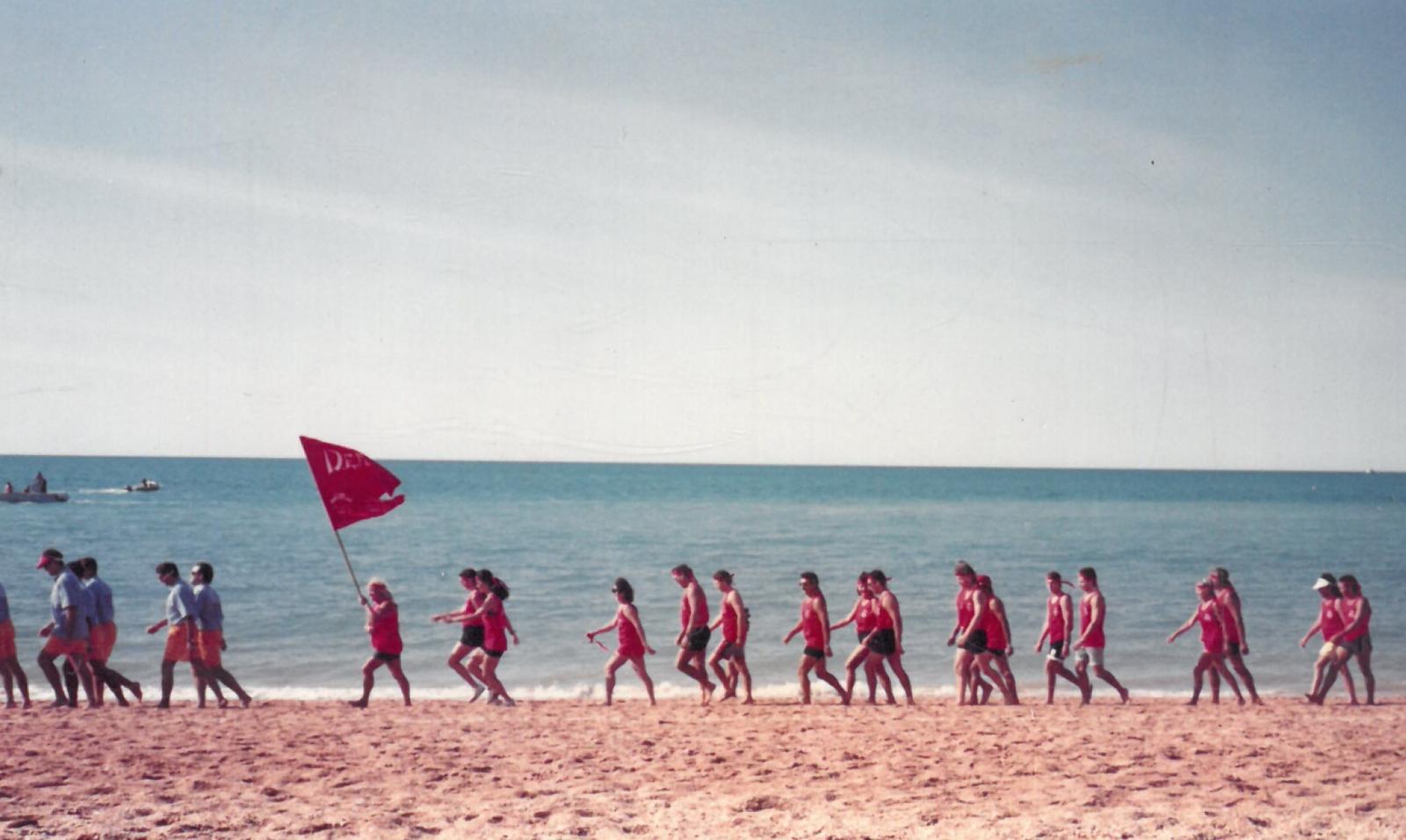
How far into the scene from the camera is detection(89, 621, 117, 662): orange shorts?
11.0 meters

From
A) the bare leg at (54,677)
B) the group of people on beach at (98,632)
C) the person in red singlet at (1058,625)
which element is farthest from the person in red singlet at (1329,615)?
the bare leg at (54,677)

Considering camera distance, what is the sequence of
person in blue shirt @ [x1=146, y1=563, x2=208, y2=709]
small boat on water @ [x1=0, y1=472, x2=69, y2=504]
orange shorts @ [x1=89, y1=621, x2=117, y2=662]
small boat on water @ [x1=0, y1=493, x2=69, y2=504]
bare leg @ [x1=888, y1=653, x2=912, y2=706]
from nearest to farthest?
person in blue shirt @ [x1=146, y1=563, x2=208, y2=709] < orange shorts @ [x1=89, y1=621, x2=117, y2=662] < bare leg @ [x1=888, y1=653, x2=912, y2=706] < small boat on water @ [x1=0, y1=472, x2=69, y2=504] < small boat on water @ [x1=0, y1=493, x2=69, y2=504]

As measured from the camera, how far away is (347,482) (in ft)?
34.0

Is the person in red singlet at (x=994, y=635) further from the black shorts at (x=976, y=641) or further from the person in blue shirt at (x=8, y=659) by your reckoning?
the person in blue shirt at (x=8, y=659)

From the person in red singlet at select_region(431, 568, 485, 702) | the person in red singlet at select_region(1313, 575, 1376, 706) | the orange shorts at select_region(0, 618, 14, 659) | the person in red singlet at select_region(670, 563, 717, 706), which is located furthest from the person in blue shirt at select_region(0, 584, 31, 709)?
the person in red singlet at select_region(1313, 575, 1376, 706)

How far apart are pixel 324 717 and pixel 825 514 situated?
52.6 metres

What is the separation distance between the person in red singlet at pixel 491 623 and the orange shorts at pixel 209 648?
2.55m

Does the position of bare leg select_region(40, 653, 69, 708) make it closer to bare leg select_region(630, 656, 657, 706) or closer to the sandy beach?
the sandy beach

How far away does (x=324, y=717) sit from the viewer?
10.6 meters

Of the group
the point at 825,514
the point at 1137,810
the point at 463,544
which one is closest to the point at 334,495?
the point at 1137,810

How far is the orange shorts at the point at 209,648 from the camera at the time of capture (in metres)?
10.7

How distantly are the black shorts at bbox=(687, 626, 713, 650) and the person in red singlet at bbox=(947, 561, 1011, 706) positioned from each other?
2699 mm

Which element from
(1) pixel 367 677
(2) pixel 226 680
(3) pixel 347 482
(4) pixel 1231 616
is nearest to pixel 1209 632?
(4) pixel 1231 616

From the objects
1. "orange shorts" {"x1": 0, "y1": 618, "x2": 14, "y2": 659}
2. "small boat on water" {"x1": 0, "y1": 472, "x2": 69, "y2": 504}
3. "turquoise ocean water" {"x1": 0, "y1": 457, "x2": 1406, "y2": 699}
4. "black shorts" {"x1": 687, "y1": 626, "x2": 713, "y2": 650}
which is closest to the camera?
"orange shorts" {"x1": 0, "y1": 618, "x2": 14, "y2": 659}
